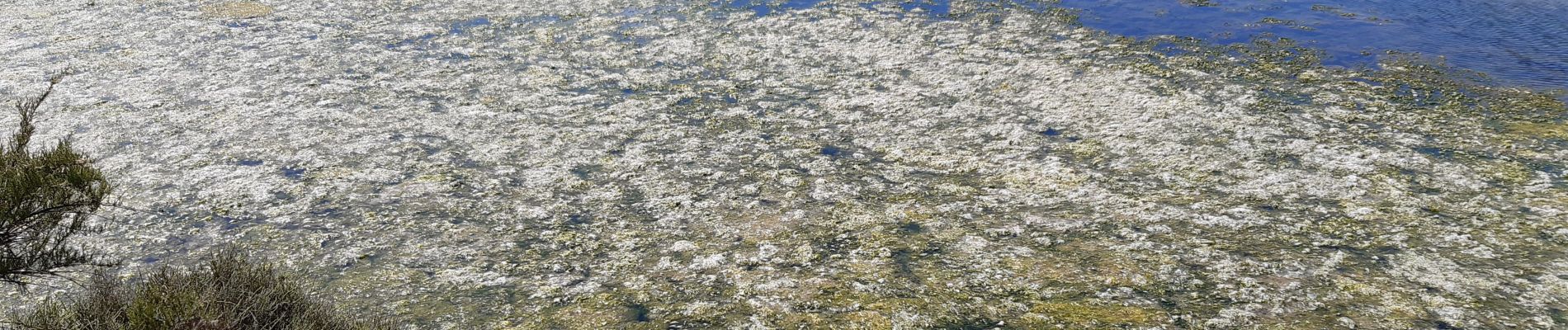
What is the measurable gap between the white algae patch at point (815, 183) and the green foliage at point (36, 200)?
4.29 feet

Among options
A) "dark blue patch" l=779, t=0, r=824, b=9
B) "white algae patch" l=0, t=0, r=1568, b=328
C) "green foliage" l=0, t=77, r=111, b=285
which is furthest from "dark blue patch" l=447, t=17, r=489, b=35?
"green foliage" l=0, t=77, r=111, b=285

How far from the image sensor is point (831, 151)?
734cm

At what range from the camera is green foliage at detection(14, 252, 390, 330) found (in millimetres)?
3461

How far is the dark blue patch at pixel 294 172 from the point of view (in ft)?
22.5

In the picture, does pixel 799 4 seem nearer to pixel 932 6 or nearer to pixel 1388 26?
pixel 932 6

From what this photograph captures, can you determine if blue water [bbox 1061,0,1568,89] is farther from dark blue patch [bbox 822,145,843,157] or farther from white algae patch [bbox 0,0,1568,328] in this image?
dark blue patch [bbox 822,145,843,157]

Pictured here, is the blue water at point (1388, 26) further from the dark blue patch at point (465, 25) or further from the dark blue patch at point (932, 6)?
the dark blue patch at point (465, 25)

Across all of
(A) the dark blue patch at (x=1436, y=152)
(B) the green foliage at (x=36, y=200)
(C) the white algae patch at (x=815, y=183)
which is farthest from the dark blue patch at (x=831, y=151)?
(B) the green foliage at (x=36, y=200)

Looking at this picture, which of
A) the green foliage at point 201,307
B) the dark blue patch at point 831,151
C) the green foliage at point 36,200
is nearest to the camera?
the green foliage at point 201,307

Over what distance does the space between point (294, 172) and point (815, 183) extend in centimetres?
378

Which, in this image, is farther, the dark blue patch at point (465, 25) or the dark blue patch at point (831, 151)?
the dark blue patch at point (465, 25)

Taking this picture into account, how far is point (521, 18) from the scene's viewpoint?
476 inches

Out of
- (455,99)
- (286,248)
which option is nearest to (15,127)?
(455,99)

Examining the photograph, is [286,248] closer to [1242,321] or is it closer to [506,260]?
→ [506,260]
